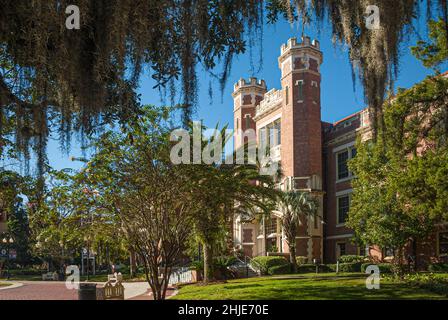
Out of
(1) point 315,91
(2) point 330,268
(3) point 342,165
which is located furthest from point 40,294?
(1) point 315,91

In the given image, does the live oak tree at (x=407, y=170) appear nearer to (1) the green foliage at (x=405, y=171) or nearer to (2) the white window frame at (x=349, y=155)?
(1) the green foliage at (x=405, y=171)

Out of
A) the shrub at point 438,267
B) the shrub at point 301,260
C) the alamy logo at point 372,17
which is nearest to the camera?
the alamy logo at point 372,17

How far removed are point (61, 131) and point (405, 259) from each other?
26.1m

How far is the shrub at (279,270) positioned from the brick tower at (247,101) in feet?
49.4

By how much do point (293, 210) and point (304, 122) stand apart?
22.4 feet

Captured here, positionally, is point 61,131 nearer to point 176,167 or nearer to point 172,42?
point 172,42

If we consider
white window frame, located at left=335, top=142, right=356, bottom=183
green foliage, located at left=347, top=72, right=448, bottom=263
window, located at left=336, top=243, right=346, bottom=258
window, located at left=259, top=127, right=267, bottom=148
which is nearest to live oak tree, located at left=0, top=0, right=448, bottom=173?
green foliage, located at left=347, top=72, right=448, bottom=263

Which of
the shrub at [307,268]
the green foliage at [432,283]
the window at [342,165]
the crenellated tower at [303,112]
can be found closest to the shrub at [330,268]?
the shrub at [307,268]

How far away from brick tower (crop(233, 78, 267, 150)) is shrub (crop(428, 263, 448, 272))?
67.2 feet

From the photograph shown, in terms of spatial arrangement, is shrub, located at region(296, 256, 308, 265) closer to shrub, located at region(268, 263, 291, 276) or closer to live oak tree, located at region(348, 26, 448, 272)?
shrub, located at region(268, 263, 291, 276)

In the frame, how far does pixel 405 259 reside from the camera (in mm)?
26984

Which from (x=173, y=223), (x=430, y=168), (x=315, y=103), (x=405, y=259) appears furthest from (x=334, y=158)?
(x=173, y=223)

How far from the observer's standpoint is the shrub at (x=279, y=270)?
2900cm

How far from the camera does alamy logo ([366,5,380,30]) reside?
4.05m
